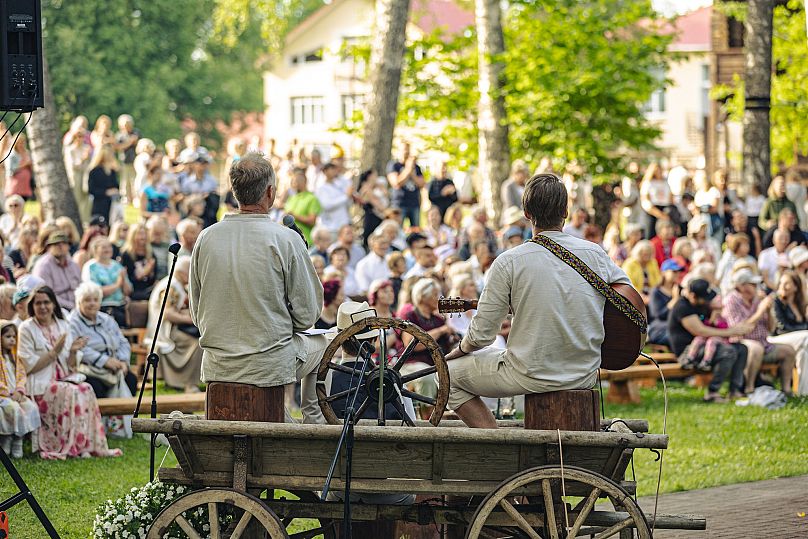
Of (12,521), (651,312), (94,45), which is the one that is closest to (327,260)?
(651,312)

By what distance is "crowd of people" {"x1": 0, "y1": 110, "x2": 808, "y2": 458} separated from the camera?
38.4 ft

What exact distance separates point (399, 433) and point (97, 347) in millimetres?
6588

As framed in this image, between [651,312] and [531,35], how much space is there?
1376 cm

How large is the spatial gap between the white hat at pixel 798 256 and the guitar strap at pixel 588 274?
1137 cm

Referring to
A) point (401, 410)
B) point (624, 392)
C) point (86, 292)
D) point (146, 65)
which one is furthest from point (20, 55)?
point (146, 65)

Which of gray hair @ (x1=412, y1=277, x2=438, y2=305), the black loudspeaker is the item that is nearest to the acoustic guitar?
the black loudspeaker

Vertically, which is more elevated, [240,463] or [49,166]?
[49,166]

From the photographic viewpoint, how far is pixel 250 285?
22.8ft

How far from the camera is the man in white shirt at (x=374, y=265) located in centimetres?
1628

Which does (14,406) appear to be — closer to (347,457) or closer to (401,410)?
(401,410)

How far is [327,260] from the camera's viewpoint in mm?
16281

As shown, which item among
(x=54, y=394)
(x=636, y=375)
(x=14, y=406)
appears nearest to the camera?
(x=14, y=406)

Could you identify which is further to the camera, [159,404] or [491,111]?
[491,111]

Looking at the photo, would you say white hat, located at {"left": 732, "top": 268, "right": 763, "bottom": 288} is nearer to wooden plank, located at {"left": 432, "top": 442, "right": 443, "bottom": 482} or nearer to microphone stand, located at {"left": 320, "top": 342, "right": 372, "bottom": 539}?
wooden plank, located at {"left": 432, "top": 442, "right": 443, "bottom": 482}
